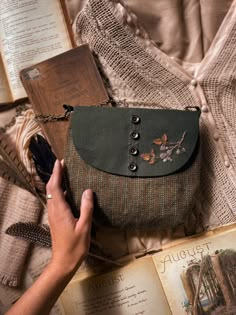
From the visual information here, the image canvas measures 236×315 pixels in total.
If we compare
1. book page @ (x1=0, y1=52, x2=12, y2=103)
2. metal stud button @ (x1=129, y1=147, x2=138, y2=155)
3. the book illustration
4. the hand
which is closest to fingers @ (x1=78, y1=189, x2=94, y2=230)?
the hand

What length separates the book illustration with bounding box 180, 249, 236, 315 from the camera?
0.81m

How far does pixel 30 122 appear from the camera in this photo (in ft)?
3.03

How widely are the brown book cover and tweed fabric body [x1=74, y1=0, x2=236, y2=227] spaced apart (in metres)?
0.05

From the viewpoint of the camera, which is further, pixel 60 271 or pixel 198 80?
pixel 198 80

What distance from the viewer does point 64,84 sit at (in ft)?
2.93

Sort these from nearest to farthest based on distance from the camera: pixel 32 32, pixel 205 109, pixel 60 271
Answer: pixel 60 271
pixel 205 109
pixel 32 32

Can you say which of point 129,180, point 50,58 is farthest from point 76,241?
point 50,58

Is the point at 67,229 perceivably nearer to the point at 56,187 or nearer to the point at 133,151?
the point at 56,187

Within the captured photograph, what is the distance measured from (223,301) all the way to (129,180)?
0.97ft

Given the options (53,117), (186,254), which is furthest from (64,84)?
(186,254)

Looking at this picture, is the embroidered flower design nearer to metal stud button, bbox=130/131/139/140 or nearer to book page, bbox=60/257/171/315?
metal stud button, bbox=130/131/139/140

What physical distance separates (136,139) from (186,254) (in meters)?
0.25

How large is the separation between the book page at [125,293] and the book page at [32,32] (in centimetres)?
44

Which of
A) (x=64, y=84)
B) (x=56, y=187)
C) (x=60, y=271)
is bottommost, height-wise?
(x=60, y=271)
